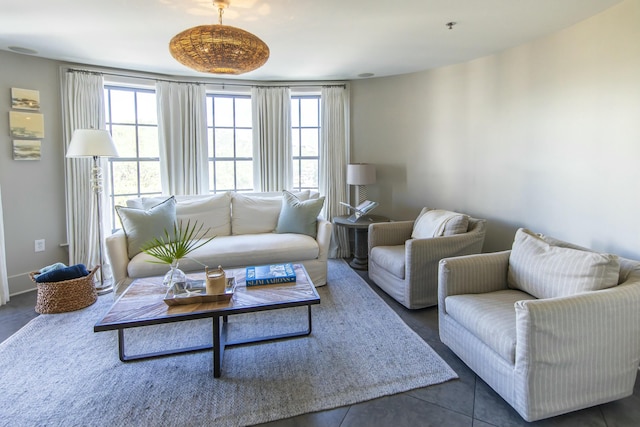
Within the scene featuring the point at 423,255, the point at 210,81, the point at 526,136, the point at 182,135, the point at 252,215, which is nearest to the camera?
the point at 423,255

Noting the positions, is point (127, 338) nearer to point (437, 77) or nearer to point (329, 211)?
point (329, 211)

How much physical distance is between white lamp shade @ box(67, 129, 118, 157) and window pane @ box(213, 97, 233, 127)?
1475 millimetres

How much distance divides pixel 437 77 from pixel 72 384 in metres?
4.36

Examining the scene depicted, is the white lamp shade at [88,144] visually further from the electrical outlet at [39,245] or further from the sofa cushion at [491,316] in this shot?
the sofa cushion at [491,316]

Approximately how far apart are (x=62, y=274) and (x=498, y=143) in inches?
170

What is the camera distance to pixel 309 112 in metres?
4.84

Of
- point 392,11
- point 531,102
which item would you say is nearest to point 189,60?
point 392,11

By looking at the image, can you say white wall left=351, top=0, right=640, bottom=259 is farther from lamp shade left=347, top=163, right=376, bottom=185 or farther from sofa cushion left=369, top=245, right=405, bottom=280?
sofa cushion left=369, top=245, right=405, bottom=280

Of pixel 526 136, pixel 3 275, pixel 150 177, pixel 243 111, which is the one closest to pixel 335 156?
pixel 243 111

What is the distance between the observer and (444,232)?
3.23 m

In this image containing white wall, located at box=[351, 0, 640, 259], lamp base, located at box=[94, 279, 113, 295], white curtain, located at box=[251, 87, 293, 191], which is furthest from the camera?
white curtain, located at box=[251, 87, 293, 191]

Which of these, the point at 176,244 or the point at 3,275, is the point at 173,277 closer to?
the point at 176,244

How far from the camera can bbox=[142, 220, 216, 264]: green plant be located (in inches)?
91.2

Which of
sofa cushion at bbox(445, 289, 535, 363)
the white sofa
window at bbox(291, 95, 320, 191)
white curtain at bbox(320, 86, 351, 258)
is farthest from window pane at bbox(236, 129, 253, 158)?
sofa cushion at bbox(445, 289, 535, 363)
